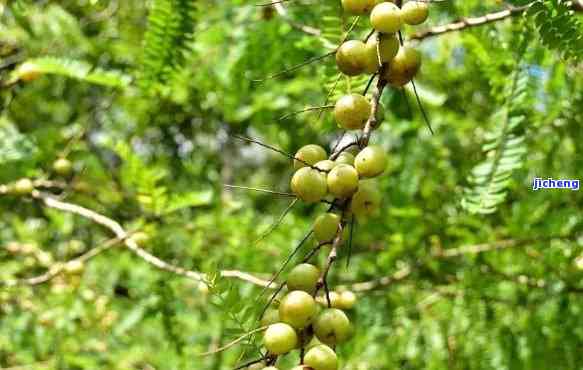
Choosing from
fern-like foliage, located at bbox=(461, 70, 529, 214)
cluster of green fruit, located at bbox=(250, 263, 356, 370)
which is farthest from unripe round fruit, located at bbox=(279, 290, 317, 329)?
fern-like foliage, located at bbox=(461, 70, 529, 214)

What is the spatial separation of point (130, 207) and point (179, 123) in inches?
17.1

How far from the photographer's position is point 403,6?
74 centimetres

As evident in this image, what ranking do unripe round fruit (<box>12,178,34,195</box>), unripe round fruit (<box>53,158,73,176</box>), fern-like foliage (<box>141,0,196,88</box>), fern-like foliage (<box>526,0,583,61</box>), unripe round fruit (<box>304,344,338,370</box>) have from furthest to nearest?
unripe round fruit (<box>53,158,73,176</box>), unripe round fruit (<box>12,178,34,195</box>), fern-like foliage (<box>141,0,196,88</box>), fern-like foliage (<box>526,0,583,61</box>), unripe round fruit (<box>304,344,338,370</box>)

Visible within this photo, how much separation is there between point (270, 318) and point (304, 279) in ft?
0.18

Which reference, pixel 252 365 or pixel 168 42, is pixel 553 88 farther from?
pixel 252 365

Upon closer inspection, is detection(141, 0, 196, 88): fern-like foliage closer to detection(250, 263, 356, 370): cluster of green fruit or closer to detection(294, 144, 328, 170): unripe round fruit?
detection(294, 144, 328, 170): unripe round fruit

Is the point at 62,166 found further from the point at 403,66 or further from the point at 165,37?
the point at 403,66

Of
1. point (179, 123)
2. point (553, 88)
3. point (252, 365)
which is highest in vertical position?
point (252, 365)

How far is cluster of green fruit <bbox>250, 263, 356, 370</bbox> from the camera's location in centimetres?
60

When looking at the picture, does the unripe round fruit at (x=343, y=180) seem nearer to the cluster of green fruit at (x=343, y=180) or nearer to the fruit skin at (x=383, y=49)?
the cluster of green fruit at (x=343, y=180)

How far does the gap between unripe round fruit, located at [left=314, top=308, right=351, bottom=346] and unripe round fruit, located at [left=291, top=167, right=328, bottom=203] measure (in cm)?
11

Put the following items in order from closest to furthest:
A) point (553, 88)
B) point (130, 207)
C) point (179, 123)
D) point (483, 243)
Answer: point (553, 88), point (483, 243), point (130, 207), point (179, 123)

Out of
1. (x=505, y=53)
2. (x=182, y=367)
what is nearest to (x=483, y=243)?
(x=505, y=53)

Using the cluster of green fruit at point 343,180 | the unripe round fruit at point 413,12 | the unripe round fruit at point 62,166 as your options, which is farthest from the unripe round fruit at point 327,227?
the unripe round fruit at point 62,166
